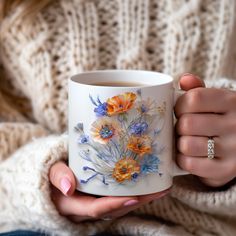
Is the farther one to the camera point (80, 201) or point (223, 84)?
point (223, 84)

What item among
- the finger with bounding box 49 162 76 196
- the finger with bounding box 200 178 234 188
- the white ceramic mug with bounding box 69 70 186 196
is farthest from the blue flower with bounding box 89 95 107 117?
the finger with bounding box 200 178 234 188

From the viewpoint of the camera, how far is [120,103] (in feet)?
2.17

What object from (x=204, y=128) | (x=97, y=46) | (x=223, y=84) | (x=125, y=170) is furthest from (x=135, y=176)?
(x=97, y=46)

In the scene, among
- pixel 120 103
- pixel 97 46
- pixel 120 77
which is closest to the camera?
pixel 120 103

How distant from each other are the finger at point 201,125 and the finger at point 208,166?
0.11 feet

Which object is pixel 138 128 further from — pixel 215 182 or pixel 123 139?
pixel 215 182

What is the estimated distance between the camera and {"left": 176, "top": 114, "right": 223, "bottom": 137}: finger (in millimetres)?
719

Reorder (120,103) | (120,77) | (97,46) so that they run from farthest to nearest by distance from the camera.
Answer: (97,46) < (120,77) < (120,103)

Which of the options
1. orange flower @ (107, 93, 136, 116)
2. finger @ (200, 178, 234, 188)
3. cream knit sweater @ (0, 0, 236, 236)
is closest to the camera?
orange flower @ (107, 93, 136, 116)

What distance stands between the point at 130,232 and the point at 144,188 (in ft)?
0.58

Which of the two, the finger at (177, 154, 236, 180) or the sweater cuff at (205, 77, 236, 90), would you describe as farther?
the sweater cuff at (205, 77, 236, 90)

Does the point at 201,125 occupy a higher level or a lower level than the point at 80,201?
higher

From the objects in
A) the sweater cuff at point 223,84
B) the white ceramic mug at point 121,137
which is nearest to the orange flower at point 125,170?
the white ceramic mug at point 121,137

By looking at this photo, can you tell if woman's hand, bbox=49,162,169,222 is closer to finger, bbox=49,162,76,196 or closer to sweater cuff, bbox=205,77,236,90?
finger, bbox=49,162,76,196
